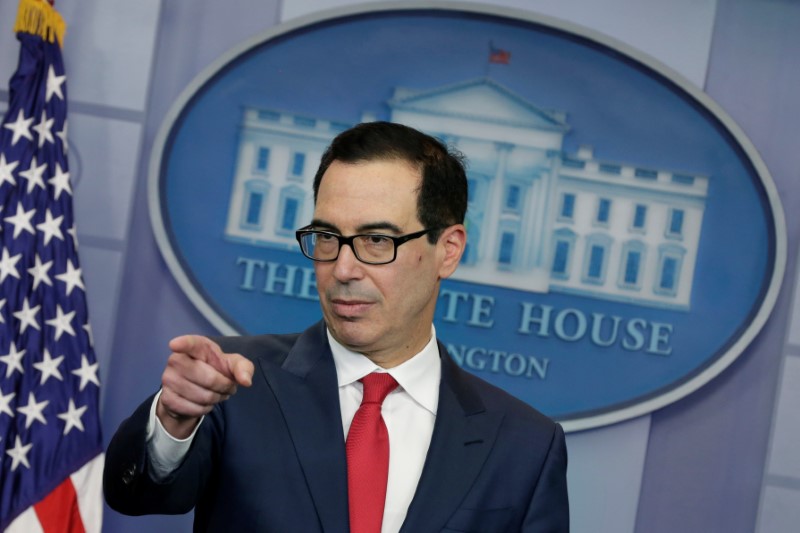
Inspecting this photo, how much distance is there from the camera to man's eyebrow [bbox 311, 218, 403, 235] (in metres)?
1.70

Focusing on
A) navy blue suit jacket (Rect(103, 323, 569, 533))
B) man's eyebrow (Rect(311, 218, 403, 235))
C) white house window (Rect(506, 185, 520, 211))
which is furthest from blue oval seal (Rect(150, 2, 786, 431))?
man's eyebrow (Rect(311, 218, 403, 235))

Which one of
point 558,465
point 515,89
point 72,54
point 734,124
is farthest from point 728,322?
point 72,54

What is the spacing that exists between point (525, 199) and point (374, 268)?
1.49m

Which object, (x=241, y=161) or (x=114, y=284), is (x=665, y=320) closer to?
(x=241, y=161)

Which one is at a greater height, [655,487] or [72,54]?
[72,54]

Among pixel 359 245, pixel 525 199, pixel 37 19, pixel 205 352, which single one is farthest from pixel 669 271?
pixel 205 352

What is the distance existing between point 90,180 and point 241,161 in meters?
0.45

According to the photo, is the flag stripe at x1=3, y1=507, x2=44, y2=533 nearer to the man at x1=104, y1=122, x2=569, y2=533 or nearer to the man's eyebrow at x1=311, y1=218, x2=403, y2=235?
the man at x1=104, y1=122, x2=569, y2=533

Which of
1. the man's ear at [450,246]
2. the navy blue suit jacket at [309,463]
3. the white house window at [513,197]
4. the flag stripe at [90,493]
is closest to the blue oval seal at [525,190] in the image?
the white house window at [513,197]

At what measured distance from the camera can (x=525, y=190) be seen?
3148 mm

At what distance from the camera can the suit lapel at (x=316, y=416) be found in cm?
159

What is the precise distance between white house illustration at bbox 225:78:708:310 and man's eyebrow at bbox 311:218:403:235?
1400mm

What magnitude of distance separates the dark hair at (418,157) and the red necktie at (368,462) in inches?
12.5

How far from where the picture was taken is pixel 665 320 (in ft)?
10.3
